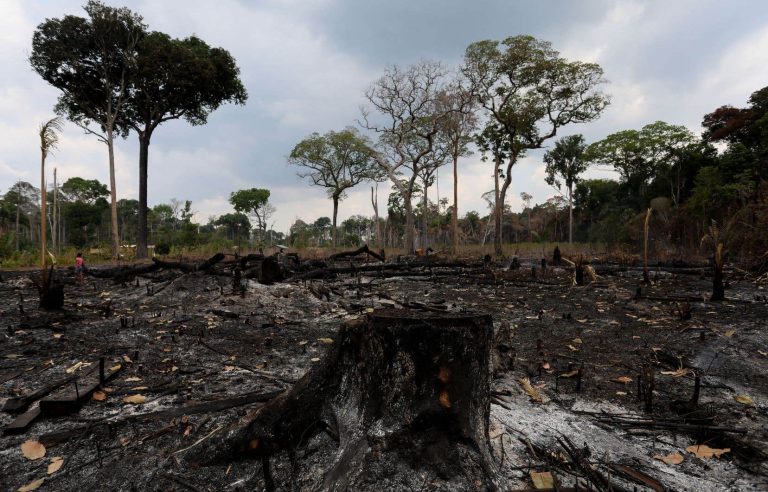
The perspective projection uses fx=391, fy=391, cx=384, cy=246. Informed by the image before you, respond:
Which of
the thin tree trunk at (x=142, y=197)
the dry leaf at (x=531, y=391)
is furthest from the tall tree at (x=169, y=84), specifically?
the dry leaf at (x=531, y=391)

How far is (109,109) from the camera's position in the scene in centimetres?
2017

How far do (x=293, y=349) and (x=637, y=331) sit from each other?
16.0ft

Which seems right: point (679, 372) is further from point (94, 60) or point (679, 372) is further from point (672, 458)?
point (94, 60)

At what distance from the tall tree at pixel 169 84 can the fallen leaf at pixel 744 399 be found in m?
22.9

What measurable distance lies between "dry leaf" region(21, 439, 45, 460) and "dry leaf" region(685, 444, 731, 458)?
4.18 meters

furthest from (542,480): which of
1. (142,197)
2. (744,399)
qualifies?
(142,197)

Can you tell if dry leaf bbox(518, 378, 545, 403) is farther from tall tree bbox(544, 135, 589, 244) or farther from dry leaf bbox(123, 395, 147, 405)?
tall tree bbox(544, 135, 589, 244)

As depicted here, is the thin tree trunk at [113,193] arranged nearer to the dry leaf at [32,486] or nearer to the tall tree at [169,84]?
the tall tree at [169,84]

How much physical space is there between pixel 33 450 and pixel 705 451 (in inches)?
169

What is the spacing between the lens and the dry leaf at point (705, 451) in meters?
2.51

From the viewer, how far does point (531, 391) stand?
350 cm

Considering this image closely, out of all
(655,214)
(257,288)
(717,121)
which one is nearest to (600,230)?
(655,214)

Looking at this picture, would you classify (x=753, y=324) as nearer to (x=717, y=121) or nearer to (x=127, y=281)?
(x=127, y=281)

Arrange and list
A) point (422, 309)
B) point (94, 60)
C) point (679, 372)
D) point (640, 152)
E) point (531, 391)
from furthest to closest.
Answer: point (640, 152), point (94, 60), point (679, 372), point (531, 391), point (422, 309)
